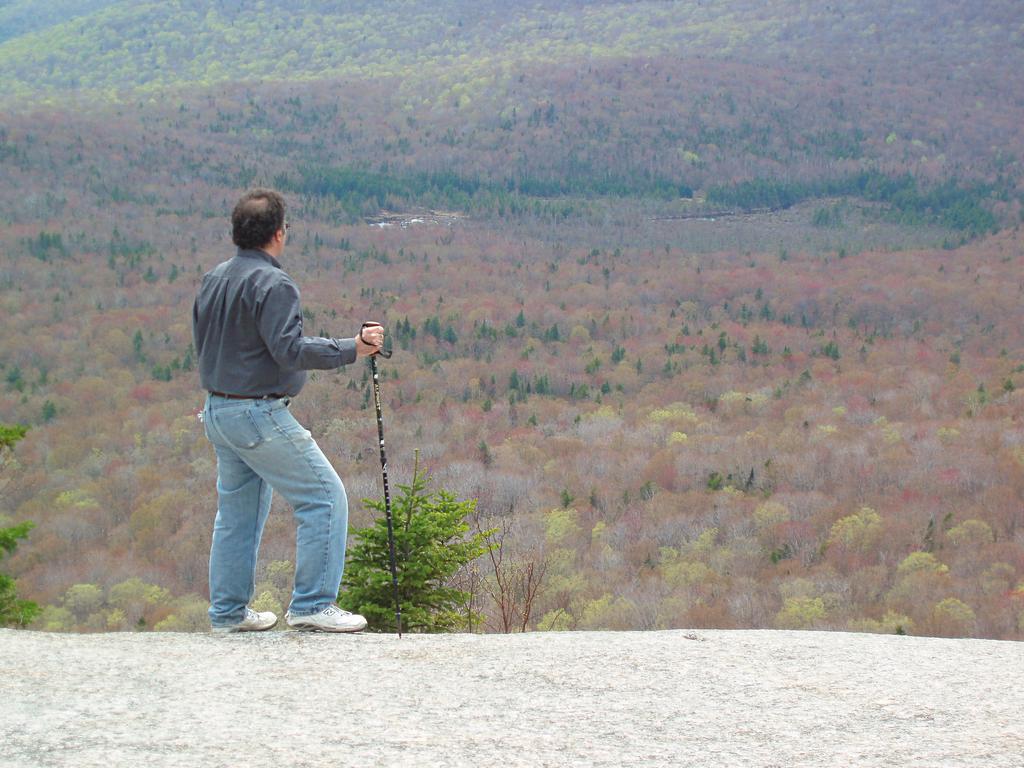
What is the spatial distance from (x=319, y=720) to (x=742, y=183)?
19401 centimetres

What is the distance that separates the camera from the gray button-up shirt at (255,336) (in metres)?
4.80

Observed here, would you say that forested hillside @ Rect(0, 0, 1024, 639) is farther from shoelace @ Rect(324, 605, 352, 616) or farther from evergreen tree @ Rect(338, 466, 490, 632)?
shoelace @ Rect(324, 605, 352, 616)

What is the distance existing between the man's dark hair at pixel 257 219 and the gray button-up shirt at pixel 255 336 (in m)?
0.07

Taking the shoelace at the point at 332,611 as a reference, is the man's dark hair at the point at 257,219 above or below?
above

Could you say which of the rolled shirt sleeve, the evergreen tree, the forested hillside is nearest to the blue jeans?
the rolled shirt sleeve

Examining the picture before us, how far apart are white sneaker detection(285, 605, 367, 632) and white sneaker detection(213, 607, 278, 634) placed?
6.8 inches

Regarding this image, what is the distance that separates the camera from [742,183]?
190000 mm

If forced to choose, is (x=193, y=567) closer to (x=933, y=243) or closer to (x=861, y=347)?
(x=861, y=347)

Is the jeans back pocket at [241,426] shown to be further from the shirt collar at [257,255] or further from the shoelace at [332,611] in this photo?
the shoelace at [332,611]

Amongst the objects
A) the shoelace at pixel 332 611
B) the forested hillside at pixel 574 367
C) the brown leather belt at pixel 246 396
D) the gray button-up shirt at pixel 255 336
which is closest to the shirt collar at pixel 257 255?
the gray button-up shirt at pixel 255 336

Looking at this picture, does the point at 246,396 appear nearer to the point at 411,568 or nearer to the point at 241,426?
the point at 241,426

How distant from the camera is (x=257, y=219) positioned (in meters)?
5.02

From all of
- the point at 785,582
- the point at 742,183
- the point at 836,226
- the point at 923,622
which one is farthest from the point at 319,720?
the point at 742,183

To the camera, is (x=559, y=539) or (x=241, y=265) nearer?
(x=241, y=265)
